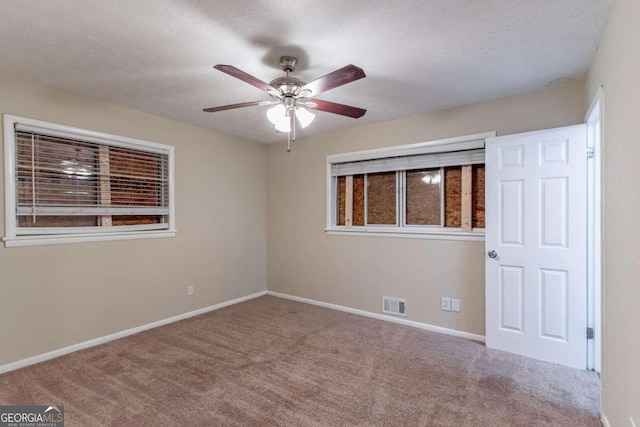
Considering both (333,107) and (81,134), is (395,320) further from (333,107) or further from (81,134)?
(81,134)

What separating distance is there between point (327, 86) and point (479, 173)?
2.08 metres

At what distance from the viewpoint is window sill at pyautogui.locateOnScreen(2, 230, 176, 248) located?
8.64 ft

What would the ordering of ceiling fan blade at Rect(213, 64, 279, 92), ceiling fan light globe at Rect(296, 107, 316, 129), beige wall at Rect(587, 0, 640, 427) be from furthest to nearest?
ceiling fan light globe at Rect(296, 107, 316, 129) → ceiling fan blade at Rect(213, 64, 279, 92) → beige wall at Rect(587, 0, 640, 427)

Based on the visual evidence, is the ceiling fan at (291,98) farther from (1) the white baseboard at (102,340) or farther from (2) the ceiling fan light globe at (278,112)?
(1) the white baseboard at (102,340)

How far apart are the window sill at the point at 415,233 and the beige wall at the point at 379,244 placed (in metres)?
0.06

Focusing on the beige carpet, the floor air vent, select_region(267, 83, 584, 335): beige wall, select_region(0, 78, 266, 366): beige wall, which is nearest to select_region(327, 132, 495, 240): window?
select_region(267, 83, 584, 335): beige wall

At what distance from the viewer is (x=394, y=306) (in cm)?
375

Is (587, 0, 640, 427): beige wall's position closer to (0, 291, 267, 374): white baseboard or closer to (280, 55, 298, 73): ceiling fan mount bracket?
(280, 55, 298, 73): ceiling fan mount bracket

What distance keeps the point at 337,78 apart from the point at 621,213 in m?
1.62

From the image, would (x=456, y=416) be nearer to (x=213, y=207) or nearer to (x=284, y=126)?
(x=284, y=126)

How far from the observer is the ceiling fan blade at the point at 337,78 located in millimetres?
1763

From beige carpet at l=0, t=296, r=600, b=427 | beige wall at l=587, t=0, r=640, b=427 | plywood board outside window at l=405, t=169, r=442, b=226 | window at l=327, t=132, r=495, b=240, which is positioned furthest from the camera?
plywood board outside window at l=405, t=169, r=442, b=226

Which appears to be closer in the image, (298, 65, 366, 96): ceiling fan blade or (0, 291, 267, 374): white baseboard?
(298, 65, 366, 96): ceiling fan blade

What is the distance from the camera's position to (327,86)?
2.02 metres
